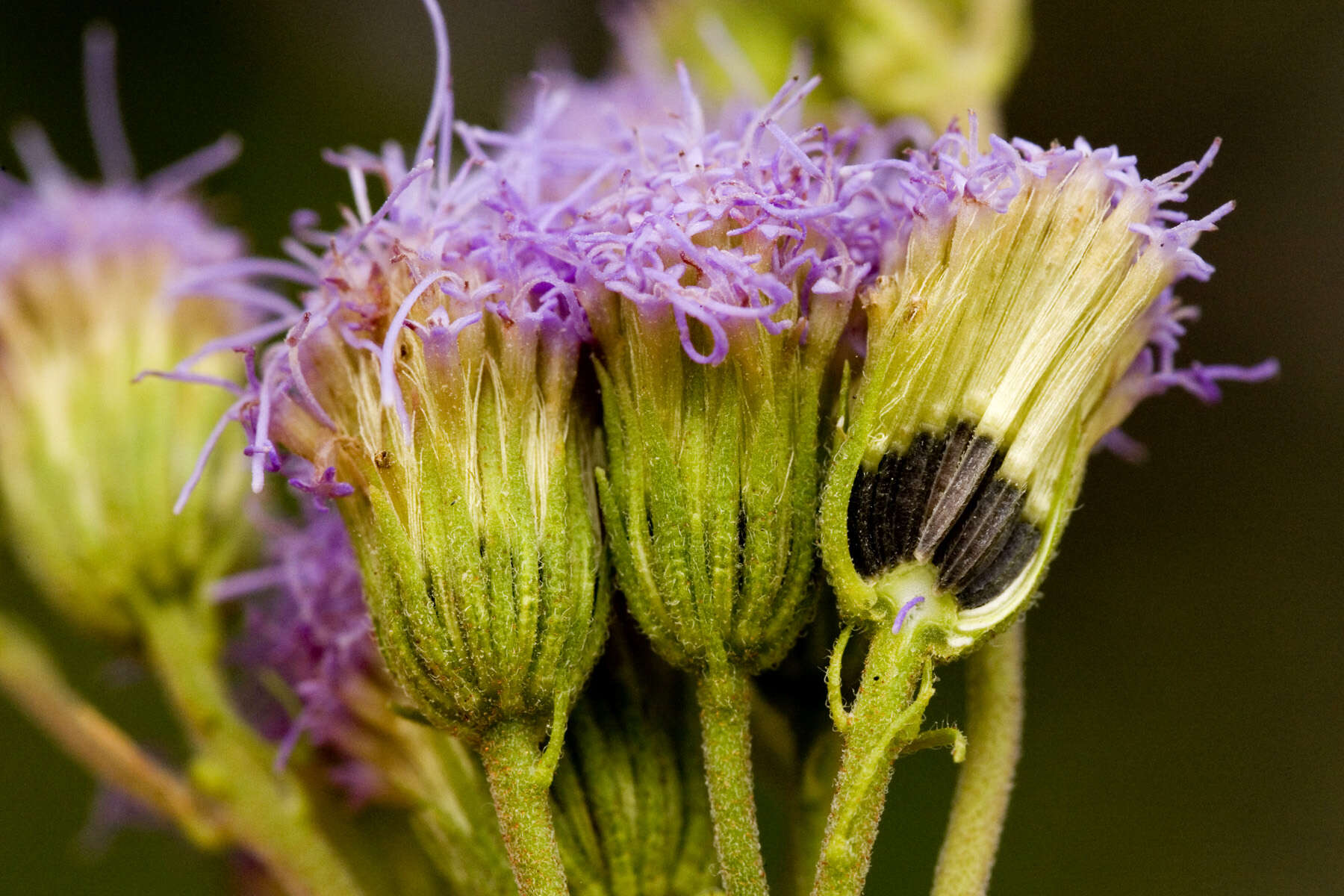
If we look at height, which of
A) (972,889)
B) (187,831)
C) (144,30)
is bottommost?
(187,831)

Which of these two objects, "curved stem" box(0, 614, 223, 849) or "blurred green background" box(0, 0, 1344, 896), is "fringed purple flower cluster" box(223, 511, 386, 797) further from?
"blurred green background" box(0, 0, 1344, 896)

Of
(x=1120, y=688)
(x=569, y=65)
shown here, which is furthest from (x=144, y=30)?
(x=1120, y=688)

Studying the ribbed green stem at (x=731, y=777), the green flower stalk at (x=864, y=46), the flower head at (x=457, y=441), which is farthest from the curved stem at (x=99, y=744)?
the green flower stalk at (x=864, y=46)

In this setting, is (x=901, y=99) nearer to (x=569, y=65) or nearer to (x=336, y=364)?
(x=336, y=364)

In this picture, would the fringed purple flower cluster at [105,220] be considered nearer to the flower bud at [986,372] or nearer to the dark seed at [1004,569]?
the flower bud at [986,372]

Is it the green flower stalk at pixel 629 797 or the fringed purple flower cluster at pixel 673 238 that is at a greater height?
the fringed purple flower cluster at pixel 673 238

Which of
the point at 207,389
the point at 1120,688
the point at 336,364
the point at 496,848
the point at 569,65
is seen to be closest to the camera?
the point at 336,364

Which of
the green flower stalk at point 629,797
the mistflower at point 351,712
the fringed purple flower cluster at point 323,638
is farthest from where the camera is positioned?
the fringed purple flower cluster at point 323,638
